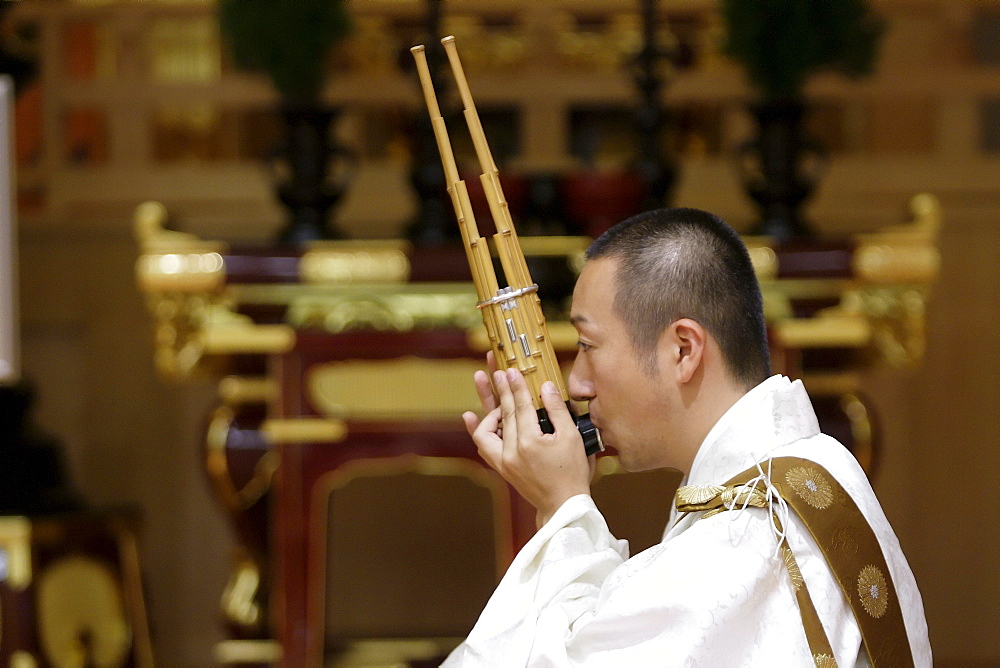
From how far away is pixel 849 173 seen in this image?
147 inches

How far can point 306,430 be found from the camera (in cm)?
240

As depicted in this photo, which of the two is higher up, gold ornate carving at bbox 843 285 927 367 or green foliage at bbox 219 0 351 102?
green foliage at bbox 219 0 351 102

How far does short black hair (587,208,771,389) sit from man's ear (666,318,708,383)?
0.01 meters

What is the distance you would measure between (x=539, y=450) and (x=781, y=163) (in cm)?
190

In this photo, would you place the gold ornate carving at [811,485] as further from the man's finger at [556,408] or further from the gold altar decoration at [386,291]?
the gold altar decoration at [386,291]

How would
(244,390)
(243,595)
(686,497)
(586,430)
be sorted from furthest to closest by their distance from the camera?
(243,595) → (244,390) → (586,430) → (686,497)

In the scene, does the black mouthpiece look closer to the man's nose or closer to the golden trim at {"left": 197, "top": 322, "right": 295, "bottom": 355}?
the man's nose

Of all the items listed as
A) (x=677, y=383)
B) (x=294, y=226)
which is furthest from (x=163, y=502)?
(x=677, y=383)

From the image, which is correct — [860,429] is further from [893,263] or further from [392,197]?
[392,197]

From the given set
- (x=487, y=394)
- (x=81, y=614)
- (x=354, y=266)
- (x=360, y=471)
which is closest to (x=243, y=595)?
(x=81, y=614)

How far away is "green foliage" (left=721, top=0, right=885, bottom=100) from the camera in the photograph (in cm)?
299

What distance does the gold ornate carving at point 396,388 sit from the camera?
2.44 metres

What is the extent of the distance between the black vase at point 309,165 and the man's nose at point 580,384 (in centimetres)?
160

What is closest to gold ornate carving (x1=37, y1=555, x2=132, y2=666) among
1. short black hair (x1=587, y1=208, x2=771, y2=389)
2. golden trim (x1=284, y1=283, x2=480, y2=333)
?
golden trim (x1=284, y1=283, x2=480, y2=333)
